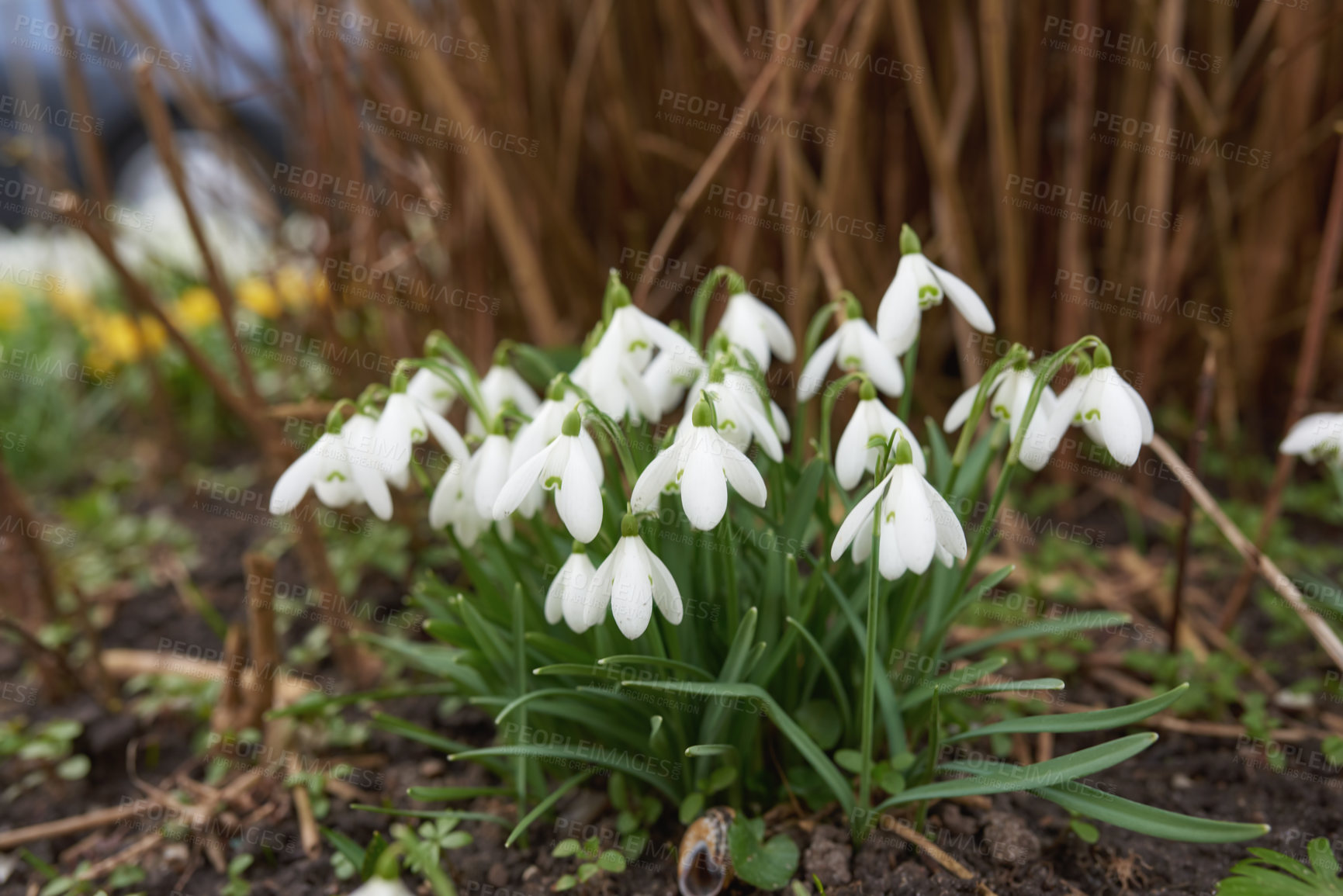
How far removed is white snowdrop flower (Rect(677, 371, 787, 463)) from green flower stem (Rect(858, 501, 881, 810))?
0.57 feet

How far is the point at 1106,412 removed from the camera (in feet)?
3.91

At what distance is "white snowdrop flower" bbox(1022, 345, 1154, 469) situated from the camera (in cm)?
118

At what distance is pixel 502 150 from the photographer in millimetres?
2467

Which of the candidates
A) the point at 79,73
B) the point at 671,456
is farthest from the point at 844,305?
the point at 79,73

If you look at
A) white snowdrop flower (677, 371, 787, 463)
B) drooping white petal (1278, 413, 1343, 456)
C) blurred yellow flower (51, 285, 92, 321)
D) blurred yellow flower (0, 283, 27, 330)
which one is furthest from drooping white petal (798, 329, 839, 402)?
blurred yellow flower (0, 283, 27, 330)

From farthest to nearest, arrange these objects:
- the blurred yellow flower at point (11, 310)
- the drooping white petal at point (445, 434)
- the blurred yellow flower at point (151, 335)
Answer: the blurred yellow flower at point (11, 310), the blurred yellow flower at point (151, 335), the drooping white petal at point (445, 434)

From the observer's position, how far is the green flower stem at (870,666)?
1.14 m

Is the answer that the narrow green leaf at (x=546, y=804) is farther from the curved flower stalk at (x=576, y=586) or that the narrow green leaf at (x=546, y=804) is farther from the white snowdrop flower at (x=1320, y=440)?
the white snowdrop flower at (x=1320, y=440)

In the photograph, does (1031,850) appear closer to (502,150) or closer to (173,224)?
(502,150)

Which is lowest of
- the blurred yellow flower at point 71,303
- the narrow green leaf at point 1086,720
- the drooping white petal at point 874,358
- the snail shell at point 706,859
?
the snail shell at point 706,859

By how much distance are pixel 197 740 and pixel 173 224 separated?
3.89 meters

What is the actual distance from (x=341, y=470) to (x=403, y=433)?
0.34ft

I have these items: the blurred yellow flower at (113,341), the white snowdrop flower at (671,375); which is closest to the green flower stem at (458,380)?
the white snowdrop flower at (671,375)

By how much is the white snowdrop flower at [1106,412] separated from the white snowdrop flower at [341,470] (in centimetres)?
87
